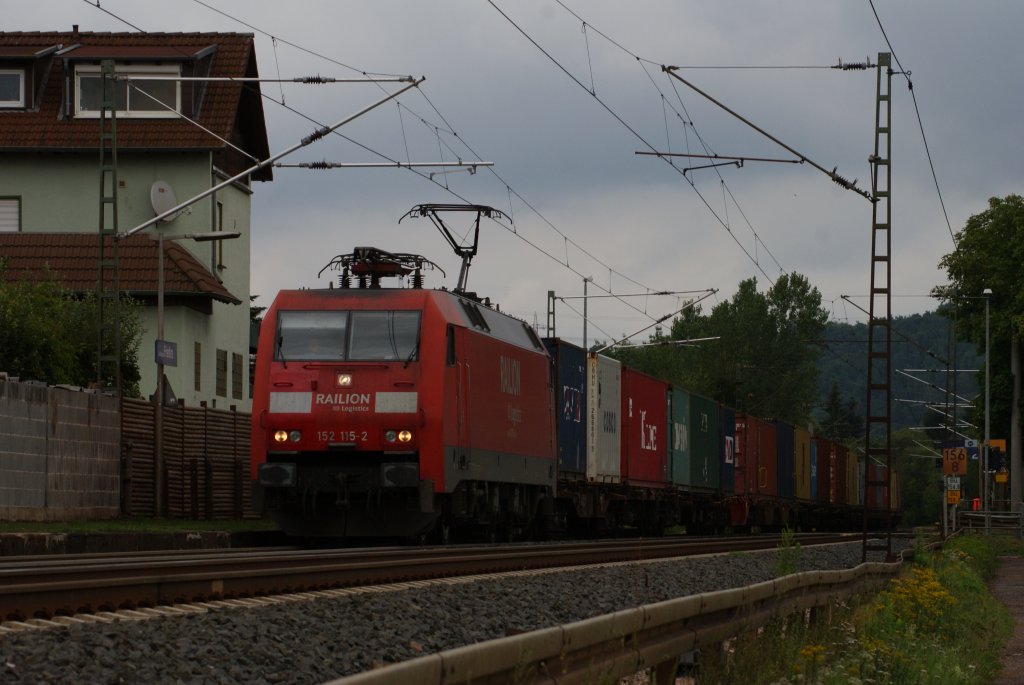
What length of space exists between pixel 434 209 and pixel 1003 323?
42559 millimetres

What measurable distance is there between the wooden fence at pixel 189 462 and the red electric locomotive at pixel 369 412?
4.83 m

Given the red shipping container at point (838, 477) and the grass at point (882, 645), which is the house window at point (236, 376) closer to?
the red shipping container at point (838, 477)

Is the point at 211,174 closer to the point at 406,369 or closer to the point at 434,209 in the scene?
the point at 434,209

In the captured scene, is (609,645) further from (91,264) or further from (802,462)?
(802,462)

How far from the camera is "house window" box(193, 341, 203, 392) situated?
42.8m

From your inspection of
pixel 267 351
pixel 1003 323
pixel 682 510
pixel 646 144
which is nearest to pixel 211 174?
pixel 682 510

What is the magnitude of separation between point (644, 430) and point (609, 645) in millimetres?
28657

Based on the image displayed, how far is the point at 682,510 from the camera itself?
41688 mm

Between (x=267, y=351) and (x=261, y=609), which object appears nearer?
(x=261, y=609)

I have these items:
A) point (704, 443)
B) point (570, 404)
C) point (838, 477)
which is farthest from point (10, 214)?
point (838, 477)

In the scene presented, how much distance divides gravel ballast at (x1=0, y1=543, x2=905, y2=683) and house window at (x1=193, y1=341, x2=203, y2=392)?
28251 mm

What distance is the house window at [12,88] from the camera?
44688 millimetres

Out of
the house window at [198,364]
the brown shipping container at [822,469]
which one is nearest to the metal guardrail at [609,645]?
the house window at [198,364]

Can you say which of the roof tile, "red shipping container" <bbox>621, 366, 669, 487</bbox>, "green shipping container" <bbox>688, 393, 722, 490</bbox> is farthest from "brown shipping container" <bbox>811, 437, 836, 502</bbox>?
the roof tile
